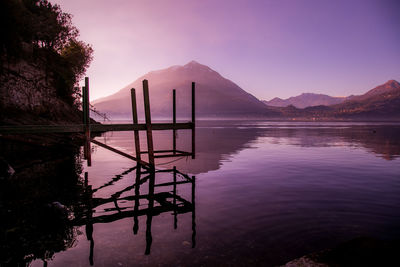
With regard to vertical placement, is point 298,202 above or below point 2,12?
below

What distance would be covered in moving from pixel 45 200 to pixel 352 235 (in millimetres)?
10067

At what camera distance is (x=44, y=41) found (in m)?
41.0

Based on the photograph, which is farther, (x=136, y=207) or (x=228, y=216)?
(x=136, y=207)

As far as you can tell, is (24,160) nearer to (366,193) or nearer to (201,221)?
(201,221)

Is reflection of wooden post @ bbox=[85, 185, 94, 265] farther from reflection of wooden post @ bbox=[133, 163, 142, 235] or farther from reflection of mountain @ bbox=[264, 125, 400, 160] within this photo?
reflection of mountain @ bbox=[264, 125, 400, 160]

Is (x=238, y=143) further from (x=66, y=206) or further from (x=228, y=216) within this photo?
(x=66, y=206)

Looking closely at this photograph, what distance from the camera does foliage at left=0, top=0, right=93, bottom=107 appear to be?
83.0 feet

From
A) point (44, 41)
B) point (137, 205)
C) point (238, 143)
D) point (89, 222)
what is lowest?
point (238, 143)

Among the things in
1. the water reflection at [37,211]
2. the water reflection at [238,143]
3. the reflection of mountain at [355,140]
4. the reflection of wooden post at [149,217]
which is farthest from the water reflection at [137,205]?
the reflection of mountain at [355,140]

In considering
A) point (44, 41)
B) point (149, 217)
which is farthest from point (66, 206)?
point (44, 41)

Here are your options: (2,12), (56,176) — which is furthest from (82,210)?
(2,12)

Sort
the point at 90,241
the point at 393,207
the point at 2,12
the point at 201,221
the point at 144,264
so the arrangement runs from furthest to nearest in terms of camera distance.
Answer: the point at 2,12 → the point at 393,207 → the point at 201,221 → the point at 90,241 → the point at 144,264

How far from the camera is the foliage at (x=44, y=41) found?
25.3 meters

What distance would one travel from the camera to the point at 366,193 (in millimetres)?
10812
